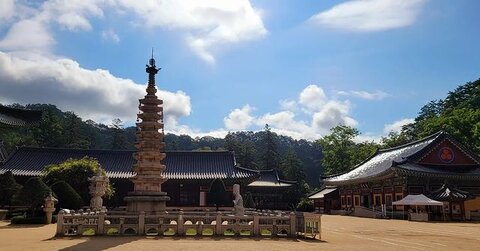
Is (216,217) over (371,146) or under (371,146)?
under

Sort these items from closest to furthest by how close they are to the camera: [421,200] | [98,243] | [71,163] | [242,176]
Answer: [98,243]
[421,200]
[71,163]
[242,176]

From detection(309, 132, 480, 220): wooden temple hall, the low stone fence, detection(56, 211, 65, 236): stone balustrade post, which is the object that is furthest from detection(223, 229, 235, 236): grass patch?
detection(309, 132, 480, 220): wooden temple hall

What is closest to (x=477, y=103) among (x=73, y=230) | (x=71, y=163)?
(x=71, y=163)

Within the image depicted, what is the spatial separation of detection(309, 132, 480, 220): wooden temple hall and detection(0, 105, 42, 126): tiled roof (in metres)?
30.8

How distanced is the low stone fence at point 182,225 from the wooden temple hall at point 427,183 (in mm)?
20332

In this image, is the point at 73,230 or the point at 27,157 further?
the point at 27,157

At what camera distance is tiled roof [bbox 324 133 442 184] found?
47.3 m

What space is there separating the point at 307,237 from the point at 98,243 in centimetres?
988

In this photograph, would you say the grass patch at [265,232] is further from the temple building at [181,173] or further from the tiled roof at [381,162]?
the tiled roof at [381,162]

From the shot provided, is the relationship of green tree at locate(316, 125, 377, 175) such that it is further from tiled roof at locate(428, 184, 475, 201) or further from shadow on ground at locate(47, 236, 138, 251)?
shadow on ground at locate(47, 236, 138, 251)

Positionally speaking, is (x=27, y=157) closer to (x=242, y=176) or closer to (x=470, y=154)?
(x=242, y=176)

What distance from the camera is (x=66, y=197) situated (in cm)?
3459

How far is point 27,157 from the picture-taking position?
55.2 m

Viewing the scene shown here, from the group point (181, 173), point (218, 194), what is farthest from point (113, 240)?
point (181, 173)
